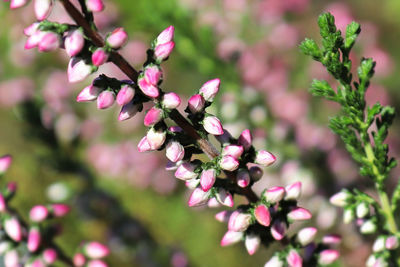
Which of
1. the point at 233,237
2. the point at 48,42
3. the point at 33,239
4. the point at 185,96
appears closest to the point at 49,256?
the point at 33,239

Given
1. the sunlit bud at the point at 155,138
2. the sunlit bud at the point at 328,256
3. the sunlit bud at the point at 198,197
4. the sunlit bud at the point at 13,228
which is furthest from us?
the sunlit bud at the point at 13,228

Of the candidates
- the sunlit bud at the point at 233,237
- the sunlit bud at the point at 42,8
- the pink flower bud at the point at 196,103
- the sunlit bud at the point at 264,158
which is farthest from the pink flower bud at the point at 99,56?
the sunlit bud at the point at 233,237

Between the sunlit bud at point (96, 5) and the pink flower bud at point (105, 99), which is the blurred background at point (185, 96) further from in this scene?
the sunlit bud at point (96, 5)

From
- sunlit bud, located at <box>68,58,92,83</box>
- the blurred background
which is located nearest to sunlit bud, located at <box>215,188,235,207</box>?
sunlit bud, located at <box>68,58,92,83</box>

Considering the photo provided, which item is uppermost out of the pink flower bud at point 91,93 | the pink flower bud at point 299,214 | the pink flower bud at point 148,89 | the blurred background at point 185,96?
the pink flower bud at point 91,93

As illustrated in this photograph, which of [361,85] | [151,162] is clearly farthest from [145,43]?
[361,85]

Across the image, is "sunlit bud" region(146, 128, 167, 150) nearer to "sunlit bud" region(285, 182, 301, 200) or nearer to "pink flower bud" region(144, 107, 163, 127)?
"pink flower bud" region(144, 107, 163, 127)
